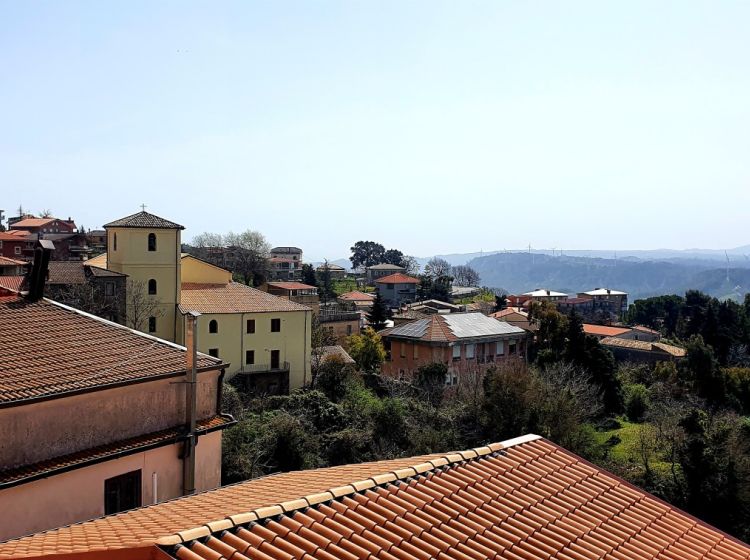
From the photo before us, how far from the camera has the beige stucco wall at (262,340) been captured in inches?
1389

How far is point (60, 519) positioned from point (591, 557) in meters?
5.71

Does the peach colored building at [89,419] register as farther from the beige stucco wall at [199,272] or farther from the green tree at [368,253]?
the green tree at [368,253]

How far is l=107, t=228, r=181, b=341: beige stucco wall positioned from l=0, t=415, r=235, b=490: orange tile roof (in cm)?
2514

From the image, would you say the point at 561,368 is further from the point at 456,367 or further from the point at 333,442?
the point at 333,442

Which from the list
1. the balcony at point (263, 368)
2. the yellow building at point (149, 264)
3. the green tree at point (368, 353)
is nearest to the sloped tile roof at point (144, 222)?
the yellow building at point (149, 264)

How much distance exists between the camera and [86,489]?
26.6ft

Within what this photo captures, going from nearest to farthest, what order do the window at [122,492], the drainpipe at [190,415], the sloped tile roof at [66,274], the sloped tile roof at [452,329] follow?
the window at [122,492], the drainpipe at [190,415], the sloped tile roof at [66,274], the sloped tile roof at [452,329]

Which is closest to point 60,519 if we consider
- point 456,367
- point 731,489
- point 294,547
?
point 294,547

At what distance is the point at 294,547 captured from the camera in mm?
4742

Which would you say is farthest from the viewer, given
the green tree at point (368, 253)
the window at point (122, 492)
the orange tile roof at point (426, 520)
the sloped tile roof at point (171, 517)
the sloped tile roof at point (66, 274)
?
the green tree at point (368, 253)

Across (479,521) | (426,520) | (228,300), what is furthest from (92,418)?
(228,300)

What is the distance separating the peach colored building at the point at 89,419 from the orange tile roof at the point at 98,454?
1 centimetres

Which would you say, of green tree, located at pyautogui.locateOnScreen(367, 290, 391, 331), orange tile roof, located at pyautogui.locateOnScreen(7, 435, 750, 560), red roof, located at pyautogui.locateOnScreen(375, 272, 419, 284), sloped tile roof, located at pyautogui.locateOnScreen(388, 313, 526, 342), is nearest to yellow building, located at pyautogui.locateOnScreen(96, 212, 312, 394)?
sloped tile roof, located at pyautogui.locateOnScreen(388, 313, 526, 342)

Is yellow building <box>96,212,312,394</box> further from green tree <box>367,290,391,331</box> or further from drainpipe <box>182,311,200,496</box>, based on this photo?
drainpipe <box>182,311,200,496</box>
